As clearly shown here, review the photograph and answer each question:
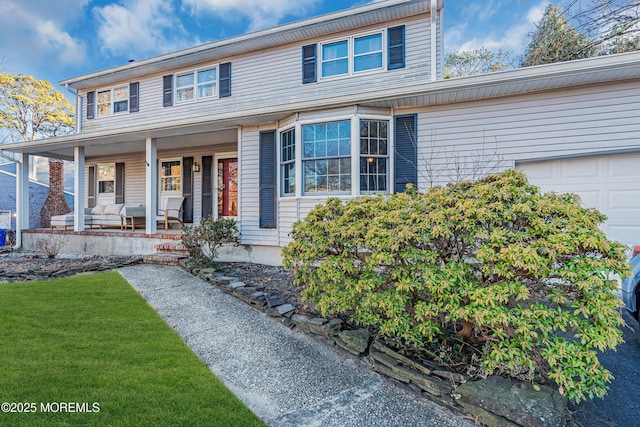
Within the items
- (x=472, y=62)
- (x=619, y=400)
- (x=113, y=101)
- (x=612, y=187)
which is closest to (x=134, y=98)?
(x=113, y=101)

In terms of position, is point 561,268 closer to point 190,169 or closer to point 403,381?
point 403,381

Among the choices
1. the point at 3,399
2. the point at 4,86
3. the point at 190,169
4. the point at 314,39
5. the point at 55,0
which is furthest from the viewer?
the point at 4,86

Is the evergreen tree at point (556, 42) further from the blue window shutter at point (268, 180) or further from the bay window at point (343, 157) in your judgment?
the blue window shutter at point (268, 180)

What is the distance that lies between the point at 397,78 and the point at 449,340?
6.47 metres

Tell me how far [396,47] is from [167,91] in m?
7.07

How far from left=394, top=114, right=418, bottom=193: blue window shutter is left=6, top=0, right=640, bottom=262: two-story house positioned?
27 millimetres

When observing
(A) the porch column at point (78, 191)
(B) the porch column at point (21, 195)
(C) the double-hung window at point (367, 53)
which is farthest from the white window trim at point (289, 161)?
(B) the porch column at point (21, 195)

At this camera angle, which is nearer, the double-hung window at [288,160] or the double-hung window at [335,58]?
the double-hung window at [288,160]

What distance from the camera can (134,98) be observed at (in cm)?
1076

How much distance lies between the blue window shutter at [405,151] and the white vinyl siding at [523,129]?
0.11m

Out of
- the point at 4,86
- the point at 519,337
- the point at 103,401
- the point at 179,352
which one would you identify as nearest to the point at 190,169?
the point at 179,352

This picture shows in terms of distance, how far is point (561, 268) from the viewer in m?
2.34

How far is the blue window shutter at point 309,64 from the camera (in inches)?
A: 332

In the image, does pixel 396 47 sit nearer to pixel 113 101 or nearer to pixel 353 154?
pixel 353 154
